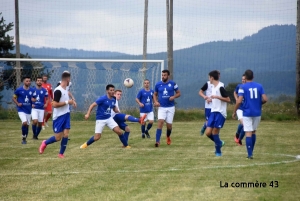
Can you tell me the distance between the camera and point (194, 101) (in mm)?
39344

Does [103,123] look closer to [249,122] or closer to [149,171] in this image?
[249,122]

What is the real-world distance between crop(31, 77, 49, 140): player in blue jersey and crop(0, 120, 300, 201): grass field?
982mm

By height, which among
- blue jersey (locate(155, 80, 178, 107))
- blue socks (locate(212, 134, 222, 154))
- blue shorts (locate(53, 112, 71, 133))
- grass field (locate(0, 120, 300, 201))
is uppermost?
blue jersey (locate(155, 80, 178, 107))

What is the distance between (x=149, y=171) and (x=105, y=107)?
178 inches

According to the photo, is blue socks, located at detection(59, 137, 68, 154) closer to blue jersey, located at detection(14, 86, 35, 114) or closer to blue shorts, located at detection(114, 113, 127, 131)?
blue shorts, located at detection(114, 113, 127, 131)

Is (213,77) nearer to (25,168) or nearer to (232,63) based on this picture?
(25,168)

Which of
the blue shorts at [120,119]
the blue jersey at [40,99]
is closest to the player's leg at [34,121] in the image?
the blue jersey at [40,99]

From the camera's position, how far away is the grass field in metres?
11.0

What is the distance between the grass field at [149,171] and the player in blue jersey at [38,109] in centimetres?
98

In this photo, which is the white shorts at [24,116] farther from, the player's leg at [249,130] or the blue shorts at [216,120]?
the player's leg at [249,130]

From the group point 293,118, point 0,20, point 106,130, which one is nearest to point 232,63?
point 293,118

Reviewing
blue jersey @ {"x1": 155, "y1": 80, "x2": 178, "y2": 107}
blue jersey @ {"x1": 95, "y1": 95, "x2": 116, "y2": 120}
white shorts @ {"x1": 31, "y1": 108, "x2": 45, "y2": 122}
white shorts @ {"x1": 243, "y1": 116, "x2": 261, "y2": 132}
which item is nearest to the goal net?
white shorts @ {"x1": 31, "y1": 108, "x2": 45, "y2": 122}

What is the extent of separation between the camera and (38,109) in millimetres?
22453

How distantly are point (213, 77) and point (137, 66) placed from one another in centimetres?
1733
